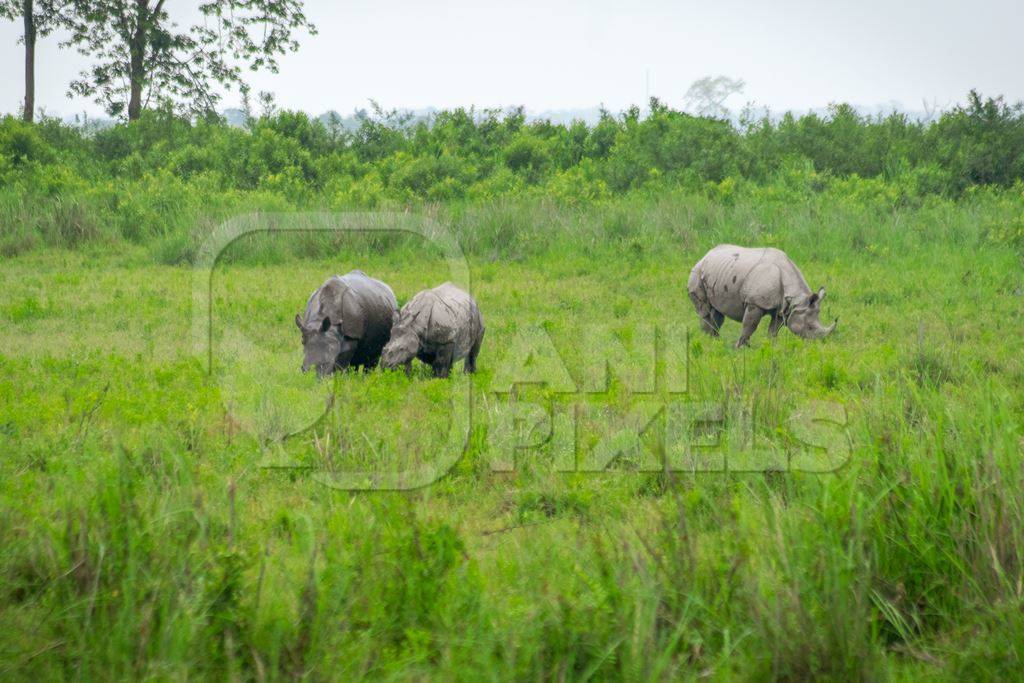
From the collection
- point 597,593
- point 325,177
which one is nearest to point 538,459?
point 597,593

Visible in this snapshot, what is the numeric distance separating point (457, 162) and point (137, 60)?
578 inches

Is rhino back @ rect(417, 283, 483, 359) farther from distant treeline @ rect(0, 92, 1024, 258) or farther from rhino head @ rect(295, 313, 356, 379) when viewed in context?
distant treeline @ rect(0, 92, 1024, 258)

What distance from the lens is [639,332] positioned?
477 inches

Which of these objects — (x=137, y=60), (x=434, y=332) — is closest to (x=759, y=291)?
(x=434, y=332)

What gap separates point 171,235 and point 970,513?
1687cm

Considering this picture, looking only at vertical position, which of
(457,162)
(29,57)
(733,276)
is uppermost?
(29,57)

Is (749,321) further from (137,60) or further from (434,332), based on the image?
(137,60)

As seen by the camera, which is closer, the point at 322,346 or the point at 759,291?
the point at 322,346

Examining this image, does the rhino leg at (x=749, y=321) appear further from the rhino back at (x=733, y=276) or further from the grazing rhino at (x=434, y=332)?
the grazing rhino at (x=434, y=332)

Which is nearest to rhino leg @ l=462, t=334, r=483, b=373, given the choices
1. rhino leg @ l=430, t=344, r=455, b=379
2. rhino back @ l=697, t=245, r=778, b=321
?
rhino leg @ l=430, t=344, r=455, b=379

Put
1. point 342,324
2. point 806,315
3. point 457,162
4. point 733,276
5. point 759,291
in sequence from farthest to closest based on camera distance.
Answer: point 457,162
point 733,276
point 759,291
point 806,315
point 342,324

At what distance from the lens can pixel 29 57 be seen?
32.3m

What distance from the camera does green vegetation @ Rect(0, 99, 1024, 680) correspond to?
12.5 ft

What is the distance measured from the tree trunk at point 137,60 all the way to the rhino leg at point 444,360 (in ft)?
89.1
